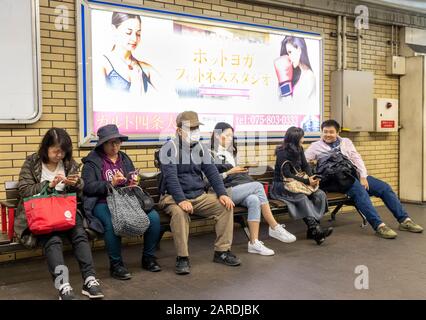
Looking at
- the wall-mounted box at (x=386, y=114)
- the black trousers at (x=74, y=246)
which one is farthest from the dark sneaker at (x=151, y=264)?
the wall-mounted box at (x=386, y=114)

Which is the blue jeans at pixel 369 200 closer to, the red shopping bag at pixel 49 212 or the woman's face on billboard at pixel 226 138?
the woman's face on billboard at pixel 226 138

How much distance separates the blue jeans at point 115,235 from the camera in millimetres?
3922

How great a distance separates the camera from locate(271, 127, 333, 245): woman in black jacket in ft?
17.0

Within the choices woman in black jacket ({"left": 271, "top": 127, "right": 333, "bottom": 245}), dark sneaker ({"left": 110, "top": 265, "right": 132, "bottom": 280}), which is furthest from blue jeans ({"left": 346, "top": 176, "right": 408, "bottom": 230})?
dark sneaker ({"left": 110, "top": 265, "right": 132, "bottom": 280})

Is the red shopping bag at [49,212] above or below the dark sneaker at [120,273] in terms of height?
above

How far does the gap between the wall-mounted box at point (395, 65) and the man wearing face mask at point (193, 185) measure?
445 cm

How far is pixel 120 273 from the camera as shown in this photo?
13.2 feet

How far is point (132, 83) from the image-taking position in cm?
518

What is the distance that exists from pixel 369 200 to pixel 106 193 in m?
3.15

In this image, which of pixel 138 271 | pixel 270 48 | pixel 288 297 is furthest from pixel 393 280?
pixel 270 48

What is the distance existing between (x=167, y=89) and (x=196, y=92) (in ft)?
1.27

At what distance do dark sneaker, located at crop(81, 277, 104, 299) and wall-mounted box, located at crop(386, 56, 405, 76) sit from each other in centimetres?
601

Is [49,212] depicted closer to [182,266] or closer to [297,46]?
[182,266]
